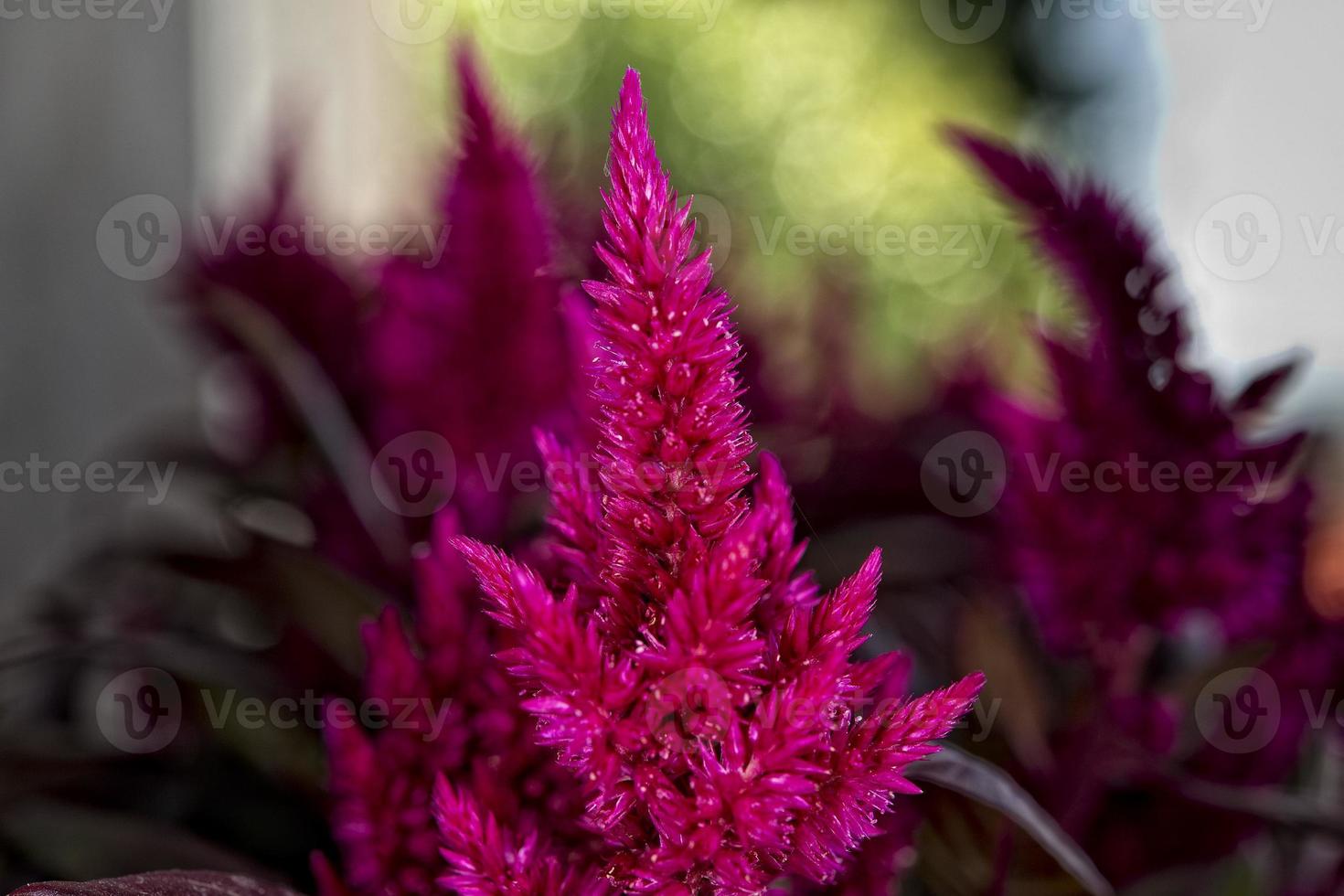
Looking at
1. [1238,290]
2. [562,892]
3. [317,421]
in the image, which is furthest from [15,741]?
[1238,290]

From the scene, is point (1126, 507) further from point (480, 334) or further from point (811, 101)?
point (811, 101)

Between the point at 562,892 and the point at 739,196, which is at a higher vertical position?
the point at 739,196

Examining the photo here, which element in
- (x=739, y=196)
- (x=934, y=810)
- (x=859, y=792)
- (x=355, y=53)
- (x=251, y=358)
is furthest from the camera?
(x=739, y=196)

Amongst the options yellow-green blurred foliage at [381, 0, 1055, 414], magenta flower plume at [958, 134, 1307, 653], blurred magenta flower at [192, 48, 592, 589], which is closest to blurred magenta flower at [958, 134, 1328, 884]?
magenta flower plume at [958, 134, 1307, 653]

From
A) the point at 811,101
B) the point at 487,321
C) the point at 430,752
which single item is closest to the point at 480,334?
the point at 487,321

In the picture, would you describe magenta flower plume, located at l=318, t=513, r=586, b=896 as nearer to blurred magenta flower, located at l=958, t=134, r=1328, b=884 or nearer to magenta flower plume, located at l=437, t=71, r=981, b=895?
magenta flower plume, located at l=437, t=71, r=981, b=895

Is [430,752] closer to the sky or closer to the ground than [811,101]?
closer to the ground

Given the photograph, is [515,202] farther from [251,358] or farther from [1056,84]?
[1056,84]
